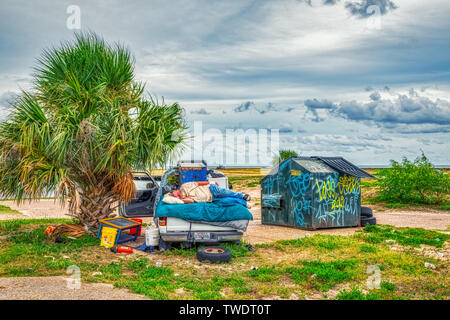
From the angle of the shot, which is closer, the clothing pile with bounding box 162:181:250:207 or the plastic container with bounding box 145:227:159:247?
the plastic container with bounding box 145:227:159:247

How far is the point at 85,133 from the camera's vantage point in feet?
33.2

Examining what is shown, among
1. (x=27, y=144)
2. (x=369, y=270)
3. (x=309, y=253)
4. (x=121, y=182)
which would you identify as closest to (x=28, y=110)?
(x=27, y=144)

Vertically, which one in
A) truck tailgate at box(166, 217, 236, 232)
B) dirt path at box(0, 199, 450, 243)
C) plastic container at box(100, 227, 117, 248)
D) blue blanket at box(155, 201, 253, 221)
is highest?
blue blanket at box(155, 201, 253, 221)

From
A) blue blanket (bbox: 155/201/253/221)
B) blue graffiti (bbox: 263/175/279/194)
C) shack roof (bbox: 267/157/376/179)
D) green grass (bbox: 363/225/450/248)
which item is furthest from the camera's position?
blue graffiti (bbox: 263/175/279/194)

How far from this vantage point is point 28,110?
10227 mm

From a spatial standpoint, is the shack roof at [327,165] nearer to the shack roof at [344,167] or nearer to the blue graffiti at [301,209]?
the shack roof at [344,167]

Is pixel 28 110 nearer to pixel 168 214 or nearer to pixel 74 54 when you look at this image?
pixel 74 54

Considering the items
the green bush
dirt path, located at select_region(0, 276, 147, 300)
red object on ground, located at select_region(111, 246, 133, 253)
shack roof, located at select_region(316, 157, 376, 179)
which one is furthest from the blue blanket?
the green bush

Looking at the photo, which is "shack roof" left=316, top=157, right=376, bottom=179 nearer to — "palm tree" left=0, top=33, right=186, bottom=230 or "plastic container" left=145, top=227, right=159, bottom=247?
"palm tree" left=0, top=33, right=186, bottom=230

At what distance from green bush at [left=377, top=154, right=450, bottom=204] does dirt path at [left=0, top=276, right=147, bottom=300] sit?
17915 mm

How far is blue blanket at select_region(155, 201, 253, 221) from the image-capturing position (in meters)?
9.06

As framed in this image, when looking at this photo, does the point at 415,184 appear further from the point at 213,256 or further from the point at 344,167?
the point at 213,256
